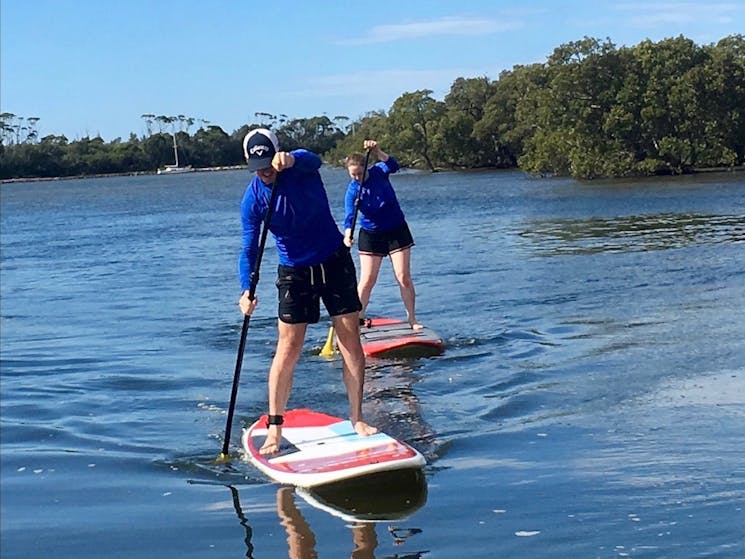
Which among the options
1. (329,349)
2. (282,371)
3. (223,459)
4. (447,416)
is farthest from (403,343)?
(223,459)

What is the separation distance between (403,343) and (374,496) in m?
4.43

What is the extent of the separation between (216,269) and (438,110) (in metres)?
87.8

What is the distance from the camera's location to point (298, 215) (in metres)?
6.71

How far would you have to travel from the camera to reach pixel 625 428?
7105 mm

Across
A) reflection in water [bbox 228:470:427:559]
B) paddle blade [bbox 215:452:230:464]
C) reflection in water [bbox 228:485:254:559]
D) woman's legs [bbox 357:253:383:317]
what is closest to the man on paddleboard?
paddle blade [bbox 215:452:230:464]

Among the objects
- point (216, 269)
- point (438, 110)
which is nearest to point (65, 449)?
point (216, 269)

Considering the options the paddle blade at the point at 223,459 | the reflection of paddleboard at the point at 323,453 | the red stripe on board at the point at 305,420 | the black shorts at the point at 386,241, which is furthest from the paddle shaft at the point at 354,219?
the paddle blade at the point at 223,459

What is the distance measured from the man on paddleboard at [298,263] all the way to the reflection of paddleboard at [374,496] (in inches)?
25.3

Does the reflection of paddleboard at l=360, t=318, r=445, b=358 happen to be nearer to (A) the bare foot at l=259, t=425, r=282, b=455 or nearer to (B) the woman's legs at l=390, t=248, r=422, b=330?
(B) the woman's legs at l=390, t=248, r=422, b=330

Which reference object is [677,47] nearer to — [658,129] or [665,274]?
[658,129]

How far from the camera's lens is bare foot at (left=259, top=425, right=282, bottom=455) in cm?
679

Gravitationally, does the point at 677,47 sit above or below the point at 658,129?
above

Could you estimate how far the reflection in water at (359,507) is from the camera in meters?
5.33

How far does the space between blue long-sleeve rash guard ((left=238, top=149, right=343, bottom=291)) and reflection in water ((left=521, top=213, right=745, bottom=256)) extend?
14.2 m
